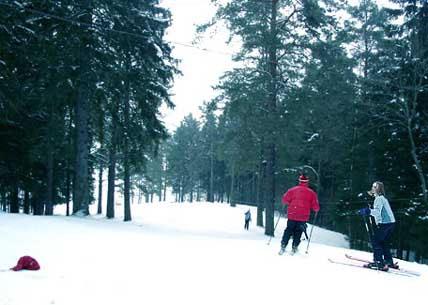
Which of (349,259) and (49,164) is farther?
(49,164)

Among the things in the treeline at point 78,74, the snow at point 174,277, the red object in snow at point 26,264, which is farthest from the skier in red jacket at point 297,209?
the treeline at point 78,74

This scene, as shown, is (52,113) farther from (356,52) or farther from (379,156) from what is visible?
(356,52)

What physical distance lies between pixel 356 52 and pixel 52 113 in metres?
22.1

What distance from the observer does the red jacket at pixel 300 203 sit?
948 centimetres

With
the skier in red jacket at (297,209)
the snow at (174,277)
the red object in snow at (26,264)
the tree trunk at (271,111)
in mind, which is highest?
the tree trunk at (271,111)

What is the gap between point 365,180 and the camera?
29578 millimetres

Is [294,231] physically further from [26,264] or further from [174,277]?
[26,264]

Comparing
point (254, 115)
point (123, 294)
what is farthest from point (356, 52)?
point (123, 294)

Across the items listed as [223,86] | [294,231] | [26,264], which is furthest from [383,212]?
[223,86]

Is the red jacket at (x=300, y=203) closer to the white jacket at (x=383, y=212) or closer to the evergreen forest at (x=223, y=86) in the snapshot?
the white jacket at (x=383, y=212)

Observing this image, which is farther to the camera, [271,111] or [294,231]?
[271,111]

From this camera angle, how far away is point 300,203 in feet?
31.2

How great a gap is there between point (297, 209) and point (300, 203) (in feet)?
0.51

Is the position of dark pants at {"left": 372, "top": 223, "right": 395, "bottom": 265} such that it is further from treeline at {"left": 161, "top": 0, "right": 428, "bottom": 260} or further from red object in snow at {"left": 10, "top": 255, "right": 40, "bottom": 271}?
treeline at {"left": 161, "top": 0, "right": 428, "bottom": 260}
